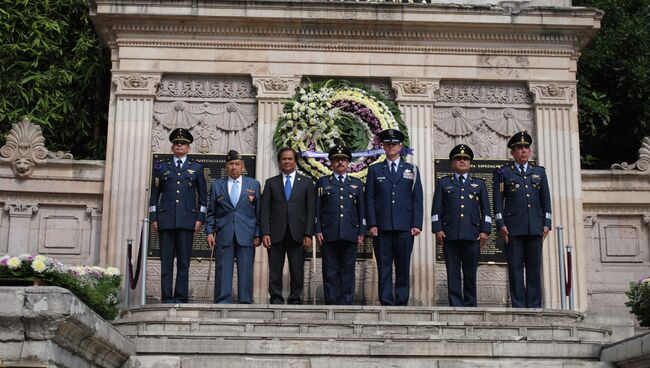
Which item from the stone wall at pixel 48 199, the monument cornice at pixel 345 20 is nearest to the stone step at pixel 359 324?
the stone wall at pixel 48 199

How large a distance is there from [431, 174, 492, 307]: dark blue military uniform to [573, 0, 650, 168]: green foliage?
781 cm

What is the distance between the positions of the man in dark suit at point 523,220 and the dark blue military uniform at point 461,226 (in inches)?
10.2

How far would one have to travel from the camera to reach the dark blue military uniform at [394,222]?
11750mm

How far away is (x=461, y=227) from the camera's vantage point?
11805mm

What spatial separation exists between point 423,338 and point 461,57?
6.62 m

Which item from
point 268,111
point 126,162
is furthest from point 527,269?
point 126,162

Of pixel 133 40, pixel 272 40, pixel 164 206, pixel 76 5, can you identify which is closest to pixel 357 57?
pixel 272 40

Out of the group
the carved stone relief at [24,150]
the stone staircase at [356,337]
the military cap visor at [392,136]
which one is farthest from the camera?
the carved stone relief at [24,150]

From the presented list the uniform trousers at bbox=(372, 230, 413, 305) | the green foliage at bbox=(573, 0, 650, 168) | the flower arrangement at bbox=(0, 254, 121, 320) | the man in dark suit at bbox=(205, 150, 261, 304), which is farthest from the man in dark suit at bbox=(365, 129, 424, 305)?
the green foliage at bbox=(573, 0, 650, 168)

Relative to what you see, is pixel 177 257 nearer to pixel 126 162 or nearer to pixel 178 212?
pixel 178 212

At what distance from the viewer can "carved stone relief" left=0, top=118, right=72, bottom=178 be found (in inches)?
583

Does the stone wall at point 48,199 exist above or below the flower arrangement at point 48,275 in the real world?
above

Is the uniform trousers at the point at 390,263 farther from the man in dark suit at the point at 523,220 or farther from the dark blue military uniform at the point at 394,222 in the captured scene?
the man in dark suit at the point at 523,220

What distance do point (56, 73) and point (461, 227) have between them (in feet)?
29.6
